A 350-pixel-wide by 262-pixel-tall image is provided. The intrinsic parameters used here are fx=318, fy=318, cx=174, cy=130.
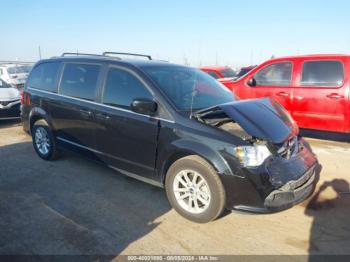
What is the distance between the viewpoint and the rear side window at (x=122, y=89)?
3.96 m

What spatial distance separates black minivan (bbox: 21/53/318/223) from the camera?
3195 millimetres

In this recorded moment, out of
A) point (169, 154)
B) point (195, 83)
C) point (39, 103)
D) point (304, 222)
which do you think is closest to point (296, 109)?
point (195, 83)

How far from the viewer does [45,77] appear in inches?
216

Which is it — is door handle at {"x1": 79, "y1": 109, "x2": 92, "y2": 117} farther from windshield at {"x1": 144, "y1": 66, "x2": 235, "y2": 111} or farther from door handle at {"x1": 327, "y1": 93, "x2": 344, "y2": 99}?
door handle at {"x1": 327, "y1": 93, "x2": 344, "y2": 99}

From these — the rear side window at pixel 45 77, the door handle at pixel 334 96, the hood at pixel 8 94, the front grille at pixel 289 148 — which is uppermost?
the rear side window at pixel 45 77

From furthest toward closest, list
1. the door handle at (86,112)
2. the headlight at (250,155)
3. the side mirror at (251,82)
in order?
the side mirror at (251,82) < the door handle at (86,112) < the headlight at (250,155)

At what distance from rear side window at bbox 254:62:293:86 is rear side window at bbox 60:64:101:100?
3.98m

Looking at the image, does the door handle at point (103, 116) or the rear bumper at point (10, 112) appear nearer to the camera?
the door handle at point (103, 116)

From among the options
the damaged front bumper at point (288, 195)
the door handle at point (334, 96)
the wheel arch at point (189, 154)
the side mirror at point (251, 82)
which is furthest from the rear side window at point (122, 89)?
the door handle at point (334, 96)

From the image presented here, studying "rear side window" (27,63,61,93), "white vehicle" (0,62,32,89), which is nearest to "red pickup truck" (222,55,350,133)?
"rear side window" (27,63,61,93)

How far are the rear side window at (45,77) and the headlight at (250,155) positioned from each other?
3.36 m

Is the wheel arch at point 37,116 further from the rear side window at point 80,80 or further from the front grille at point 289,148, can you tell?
the front grille at point 289,148

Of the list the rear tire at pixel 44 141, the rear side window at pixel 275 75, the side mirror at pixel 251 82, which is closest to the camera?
the rear tire at pixel 44 141

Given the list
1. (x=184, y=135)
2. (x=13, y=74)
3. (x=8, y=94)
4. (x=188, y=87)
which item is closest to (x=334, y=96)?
(x=188, y=87)
